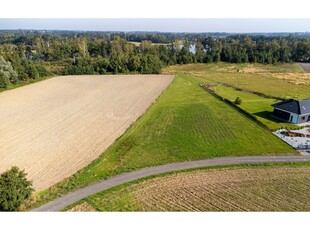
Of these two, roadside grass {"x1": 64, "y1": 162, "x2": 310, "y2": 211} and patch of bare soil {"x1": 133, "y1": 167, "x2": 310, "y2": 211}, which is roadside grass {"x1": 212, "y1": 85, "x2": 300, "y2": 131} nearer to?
roadside grass {"x1": 64, "y1": 162, "x2": 310, "y2": 211}

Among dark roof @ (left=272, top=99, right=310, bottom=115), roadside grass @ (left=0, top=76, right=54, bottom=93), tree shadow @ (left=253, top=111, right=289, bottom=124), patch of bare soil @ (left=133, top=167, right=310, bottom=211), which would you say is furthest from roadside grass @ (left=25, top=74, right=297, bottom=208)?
roadside grass @ (left=0, top=76, right=54, bottom=93)

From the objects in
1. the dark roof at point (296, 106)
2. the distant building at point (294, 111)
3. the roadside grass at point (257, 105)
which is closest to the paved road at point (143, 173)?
the roadside grass at point (257, 105)

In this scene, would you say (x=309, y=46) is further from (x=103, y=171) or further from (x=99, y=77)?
(x=103, y=171)

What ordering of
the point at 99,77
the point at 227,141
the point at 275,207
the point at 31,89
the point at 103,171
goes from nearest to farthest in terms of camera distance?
the point at 275,207 < the point at 103,171 < the point at 227,141 < the point at 31,89 < the point at 99,77

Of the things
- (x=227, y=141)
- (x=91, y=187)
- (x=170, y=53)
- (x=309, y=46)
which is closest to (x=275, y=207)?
(x=227, y=141)

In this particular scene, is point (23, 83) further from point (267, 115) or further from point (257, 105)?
point (267, 115)

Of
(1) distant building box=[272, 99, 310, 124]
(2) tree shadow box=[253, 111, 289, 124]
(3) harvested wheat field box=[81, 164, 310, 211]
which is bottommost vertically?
(3) harvested wheat field box=[81, 164, 310, 211]
